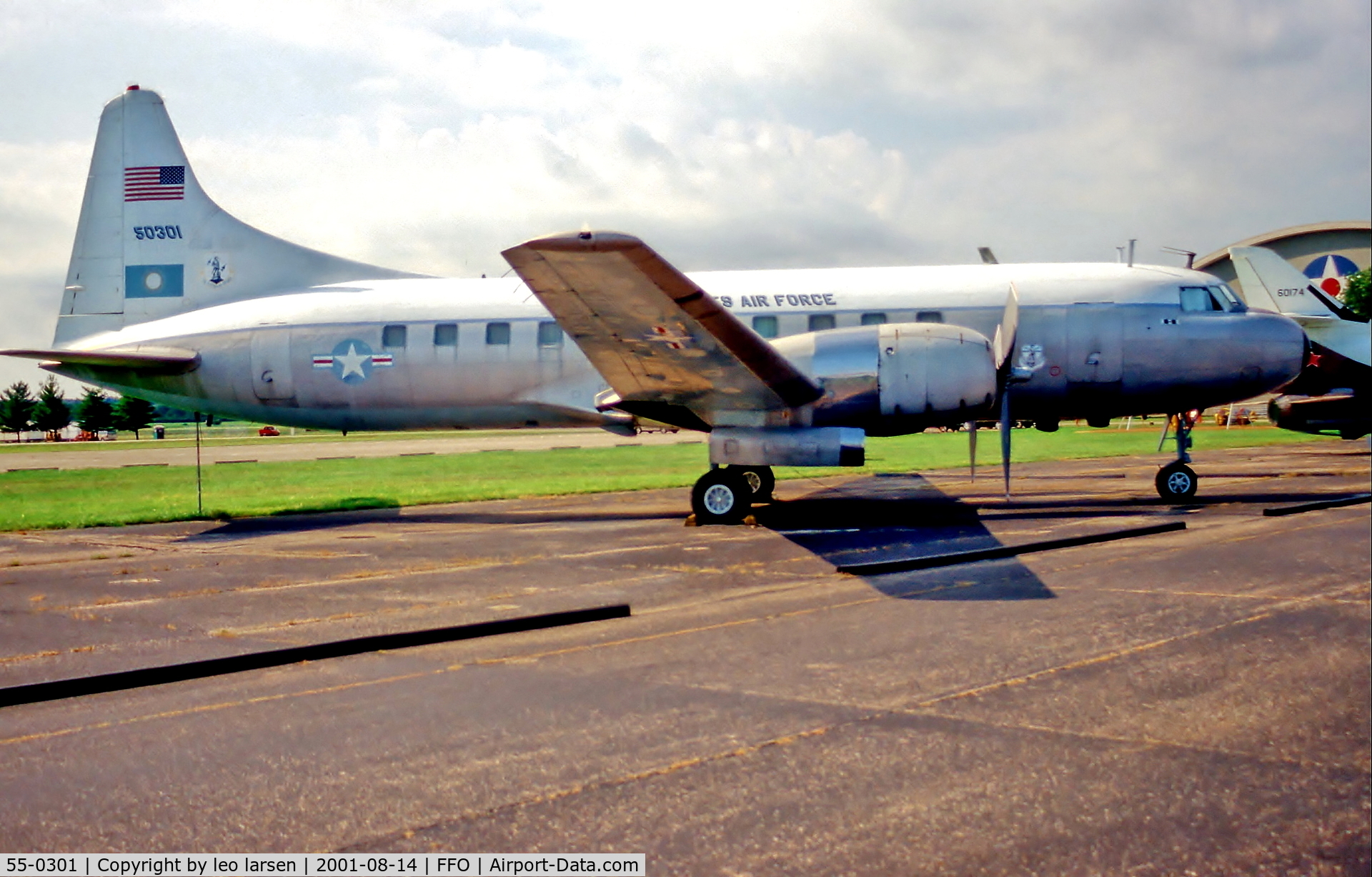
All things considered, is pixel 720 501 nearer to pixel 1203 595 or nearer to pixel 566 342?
pixel 566 342

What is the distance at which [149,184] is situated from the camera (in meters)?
21.5

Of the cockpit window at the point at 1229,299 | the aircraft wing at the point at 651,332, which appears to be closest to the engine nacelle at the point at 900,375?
the aircraft wing at the point at 651,332

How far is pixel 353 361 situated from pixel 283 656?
1284 cm

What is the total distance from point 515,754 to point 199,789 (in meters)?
1.47

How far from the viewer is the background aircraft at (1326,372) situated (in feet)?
96.1

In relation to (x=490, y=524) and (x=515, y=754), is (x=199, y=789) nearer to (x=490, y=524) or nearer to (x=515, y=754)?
(x=515, y=754)

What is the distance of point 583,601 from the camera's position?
32.3ft

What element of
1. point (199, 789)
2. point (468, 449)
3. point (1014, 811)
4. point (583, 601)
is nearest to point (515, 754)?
point (199, 789)

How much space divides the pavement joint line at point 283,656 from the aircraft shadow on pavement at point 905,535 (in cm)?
327

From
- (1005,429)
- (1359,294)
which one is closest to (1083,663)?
(1005,429)

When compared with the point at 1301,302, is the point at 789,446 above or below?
below

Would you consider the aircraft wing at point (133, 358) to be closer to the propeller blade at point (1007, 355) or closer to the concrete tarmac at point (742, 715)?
the concrete tarmac at point (742, 715)

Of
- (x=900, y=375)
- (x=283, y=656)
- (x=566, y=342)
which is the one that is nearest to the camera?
(x=283, y=656)

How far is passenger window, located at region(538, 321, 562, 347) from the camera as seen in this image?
1908 centimetres
